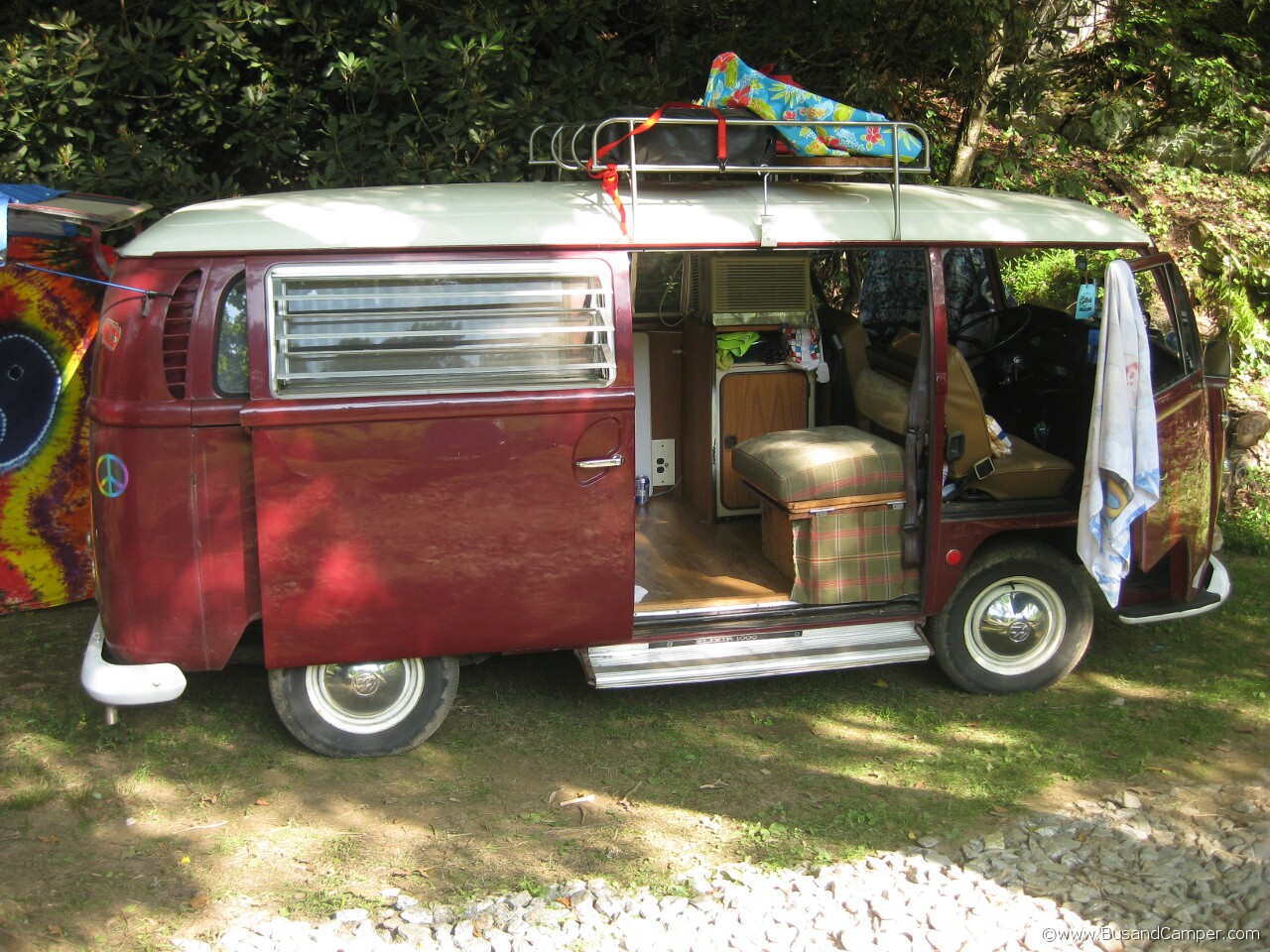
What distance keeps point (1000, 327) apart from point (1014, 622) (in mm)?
1746

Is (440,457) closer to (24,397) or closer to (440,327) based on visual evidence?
(440,327)

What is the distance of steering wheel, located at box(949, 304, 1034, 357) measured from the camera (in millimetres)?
6195

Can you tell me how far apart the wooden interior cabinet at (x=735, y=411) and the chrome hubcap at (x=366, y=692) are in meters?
2.31

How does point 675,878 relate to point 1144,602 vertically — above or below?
below

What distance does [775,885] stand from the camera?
4.02 meters

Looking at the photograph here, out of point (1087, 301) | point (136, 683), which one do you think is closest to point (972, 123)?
point (1087, 301)

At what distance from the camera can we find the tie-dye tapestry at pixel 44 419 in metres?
6.06

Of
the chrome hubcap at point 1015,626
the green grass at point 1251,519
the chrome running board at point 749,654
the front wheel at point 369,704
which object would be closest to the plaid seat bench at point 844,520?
the chrome running board at point 749,654

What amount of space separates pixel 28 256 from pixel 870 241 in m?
→ 4.24

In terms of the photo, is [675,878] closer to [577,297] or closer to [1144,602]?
[577,297]

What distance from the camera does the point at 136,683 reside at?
4418 millimetres

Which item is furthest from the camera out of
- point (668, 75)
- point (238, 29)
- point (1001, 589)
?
point (668, 75)

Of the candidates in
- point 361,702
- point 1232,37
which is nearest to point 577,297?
point 361,702

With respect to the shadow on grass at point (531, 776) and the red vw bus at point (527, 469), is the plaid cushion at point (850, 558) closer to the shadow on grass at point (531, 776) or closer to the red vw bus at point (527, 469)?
the red vw bus at point (527, 469)
